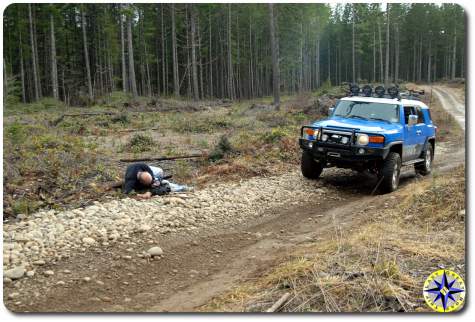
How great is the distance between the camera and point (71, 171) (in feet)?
31.6

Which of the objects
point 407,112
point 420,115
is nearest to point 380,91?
point 407,112

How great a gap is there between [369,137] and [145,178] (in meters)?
4.57

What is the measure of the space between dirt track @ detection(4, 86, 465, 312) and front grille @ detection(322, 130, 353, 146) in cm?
120

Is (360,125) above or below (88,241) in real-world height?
above

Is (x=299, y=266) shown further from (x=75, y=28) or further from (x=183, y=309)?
(x=75, y=28)

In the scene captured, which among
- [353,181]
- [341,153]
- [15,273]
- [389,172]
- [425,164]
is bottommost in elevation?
[353,181]

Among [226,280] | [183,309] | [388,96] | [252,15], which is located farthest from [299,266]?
[252,15]

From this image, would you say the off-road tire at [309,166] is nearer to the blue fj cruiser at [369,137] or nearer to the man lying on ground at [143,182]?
the blue fj cruiser at [369,137]

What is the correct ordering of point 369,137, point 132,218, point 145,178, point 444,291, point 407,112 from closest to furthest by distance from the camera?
point 444,291, point 132,218, point 145,178, point 369,137, point 407,112

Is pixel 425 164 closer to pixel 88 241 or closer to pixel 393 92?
pixel 393 92

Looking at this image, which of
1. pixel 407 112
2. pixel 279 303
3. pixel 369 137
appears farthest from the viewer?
pixel 407 112

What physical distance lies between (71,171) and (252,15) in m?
44.4

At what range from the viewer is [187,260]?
602cm

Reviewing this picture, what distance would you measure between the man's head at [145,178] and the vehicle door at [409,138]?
568 centimetres
